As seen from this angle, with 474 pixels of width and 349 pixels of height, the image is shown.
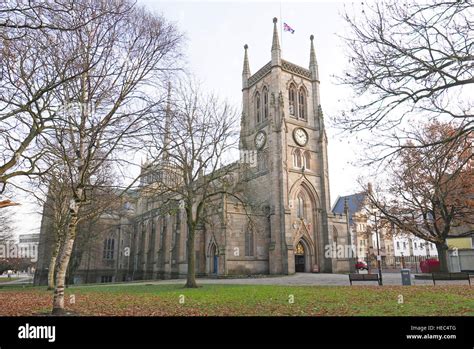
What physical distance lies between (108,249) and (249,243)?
3703 cm

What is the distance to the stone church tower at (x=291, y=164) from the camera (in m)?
37.8

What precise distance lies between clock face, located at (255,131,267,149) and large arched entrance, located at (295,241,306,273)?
13.1 m

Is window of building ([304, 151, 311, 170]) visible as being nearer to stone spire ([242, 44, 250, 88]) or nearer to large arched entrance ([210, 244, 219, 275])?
stone spire ([242, 44, 250, 88])

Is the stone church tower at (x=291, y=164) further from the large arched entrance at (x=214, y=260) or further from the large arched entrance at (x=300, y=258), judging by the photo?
the large arched entrance at (x=214, y=260)

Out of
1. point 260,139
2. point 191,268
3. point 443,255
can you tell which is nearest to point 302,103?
point 260,139

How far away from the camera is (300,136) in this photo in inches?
1704

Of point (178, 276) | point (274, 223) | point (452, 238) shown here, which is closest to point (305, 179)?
point (274, 223)

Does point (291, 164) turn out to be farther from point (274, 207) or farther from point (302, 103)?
point (302, 103)

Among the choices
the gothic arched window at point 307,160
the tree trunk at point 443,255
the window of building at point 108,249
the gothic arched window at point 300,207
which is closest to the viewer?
the tree trunk at point 443,255

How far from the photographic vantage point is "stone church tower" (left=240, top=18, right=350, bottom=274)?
3784 cm

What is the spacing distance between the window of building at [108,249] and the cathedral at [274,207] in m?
12.8

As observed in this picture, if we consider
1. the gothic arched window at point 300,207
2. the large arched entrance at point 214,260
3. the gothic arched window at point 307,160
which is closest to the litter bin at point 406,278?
the gothic arched window at point 300,207
